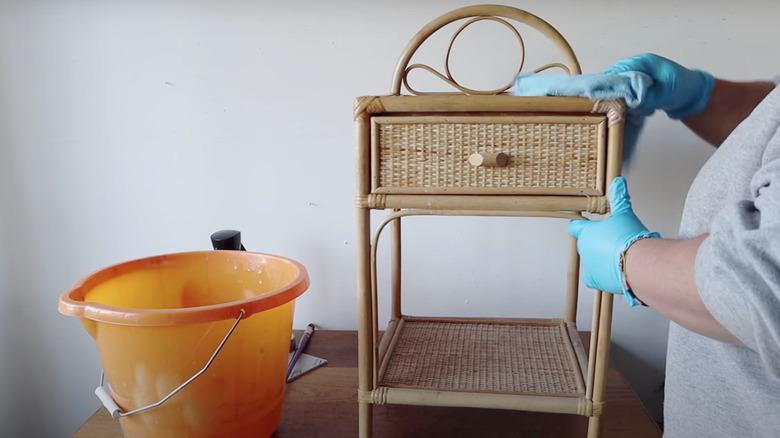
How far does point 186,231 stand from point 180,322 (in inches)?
20.5

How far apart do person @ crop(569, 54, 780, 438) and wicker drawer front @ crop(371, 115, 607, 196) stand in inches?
2.2

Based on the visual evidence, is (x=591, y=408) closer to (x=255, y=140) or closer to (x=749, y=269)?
(x=749, y=269)

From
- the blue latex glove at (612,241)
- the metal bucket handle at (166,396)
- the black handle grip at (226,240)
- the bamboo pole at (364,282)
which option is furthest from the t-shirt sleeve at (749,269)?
the black handle grip at (226,240)

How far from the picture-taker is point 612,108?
52 centimetres

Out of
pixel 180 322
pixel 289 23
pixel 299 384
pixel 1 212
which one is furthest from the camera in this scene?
pixel 1 212

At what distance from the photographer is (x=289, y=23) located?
2.90 ft

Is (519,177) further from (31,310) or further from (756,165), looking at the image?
(31,310)

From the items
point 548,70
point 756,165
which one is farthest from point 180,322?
point 548,70

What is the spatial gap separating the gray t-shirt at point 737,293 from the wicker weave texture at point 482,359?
0.14 meters

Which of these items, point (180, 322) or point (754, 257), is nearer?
point (754, 257)

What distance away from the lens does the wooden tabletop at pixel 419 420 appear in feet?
2.16

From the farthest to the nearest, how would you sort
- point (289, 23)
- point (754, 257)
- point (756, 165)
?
point (289, 23)
point (756, 165)
point (754, 257)

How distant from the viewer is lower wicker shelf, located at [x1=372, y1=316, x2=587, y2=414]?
1.93 feet

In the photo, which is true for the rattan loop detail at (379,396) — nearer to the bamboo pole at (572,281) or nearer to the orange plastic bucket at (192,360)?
the orange plastic bucket at (192,360)
